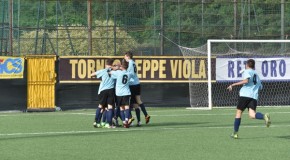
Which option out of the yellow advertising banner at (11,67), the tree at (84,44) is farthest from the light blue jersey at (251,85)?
the tree at (84,44)

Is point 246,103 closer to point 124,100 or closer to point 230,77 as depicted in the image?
point 124,100

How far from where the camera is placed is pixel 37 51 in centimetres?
3597

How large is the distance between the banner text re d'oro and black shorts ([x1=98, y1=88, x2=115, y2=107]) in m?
7.09

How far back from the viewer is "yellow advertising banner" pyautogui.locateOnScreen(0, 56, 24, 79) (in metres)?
25.8

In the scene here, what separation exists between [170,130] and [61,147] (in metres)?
4.37

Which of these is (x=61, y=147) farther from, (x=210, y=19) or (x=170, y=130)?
(x=210, y=19)

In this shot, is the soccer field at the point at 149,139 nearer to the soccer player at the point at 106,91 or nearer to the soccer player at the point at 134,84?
the soccer player at the point at 106,91

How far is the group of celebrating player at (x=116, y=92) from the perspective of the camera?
19250mm

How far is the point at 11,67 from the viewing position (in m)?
25.9

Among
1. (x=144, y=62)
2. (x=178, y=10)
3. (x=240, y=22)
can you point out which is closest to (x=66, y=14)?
(x=178, y=10)

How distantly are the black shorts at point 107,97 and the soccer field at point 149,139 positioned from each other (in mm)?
713

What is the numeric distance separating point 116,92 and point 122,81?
13.8 inches

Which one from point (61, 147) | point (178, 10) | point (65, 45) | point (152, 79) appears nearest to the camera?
point (61, 147)

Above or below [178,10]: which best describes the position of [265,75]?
below
